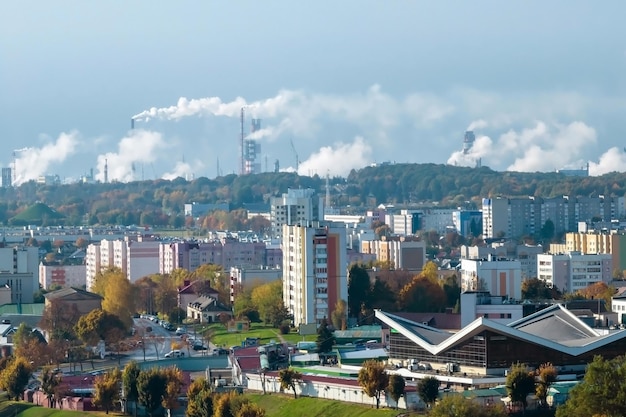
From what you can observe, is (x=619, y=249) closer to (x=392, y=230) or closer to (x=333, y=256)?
(x=333, y=256)

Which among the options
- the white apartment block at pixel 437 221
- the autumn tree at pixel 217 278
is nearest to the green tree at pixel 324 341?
the autumn tree at pixel 217 278

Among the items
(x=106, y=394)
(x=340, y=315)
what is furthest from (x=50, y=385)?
(x=340, y=315)

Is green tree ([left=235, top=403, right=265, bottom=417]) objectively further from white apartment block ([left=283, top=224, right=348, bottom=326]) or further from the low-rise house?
the low-rise house

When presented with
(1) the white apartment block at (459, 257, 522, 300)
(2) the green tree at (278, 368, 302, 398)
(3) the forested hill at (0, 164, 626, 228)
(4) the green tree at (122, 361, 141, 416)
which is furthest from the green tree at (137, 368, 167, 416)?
(3) the forested hill at (0, 164, 626, 228)

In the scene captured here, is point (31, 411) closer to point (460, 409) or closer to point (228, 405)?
point (228, 405)

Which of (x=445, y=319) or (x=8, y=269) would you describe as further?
(x=8, y=269)

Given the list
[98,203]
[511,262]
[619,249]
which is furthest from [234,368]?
[98,203]

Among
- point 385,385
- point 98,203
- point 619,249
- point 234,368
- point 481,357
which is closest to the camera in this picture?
point 385,385
